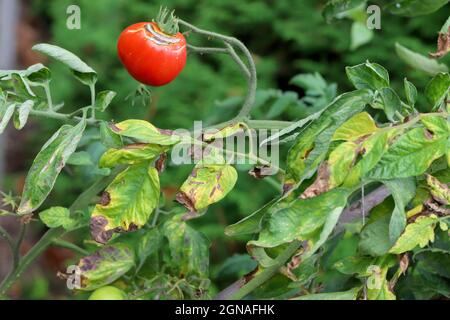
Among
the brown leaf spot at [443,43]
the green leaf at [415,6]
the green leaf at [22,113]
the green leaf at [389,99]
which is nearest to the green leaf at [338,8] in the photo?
the green leaf at [415,6]

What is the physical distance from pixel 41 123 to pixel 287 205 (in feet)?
8.26

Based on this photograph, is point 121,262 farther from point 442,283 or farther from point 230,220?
point 230,220

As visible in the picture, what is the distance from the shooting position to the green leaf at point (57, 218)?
2.66ft

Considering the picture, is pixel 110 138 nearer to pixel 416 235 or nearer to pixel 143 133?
pixel 143 133

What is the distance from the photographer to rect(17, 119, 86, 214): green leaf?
66 cm

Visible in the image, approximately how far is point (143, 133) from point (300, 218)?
0.49ft

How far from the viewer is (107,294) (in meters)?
0.80

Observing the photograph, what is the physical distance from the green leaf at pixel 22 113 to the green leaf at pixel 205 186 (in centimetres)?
16

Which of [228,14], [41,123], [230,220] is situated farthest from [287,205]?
[41,123]

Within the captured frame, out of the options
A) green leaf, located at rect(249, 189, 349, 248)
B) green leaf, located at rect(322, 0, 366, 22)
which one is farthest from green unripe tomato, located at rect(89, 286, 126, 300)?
green leaf, located at rect(322, 0, 366, 22)

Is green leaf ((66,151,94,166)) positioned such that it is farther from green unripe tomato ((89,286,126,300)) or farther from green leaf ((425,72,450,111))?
green leaf ((425,72,450,111))

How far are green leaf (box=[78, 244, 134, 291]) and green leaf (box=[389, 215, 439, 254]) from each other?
31 cm

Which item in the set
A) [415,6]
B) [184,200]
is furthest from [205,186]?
[415,6]

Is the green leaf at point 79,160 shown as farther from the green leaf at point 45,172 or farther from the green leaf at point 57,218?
the green leaf at point 45,172
